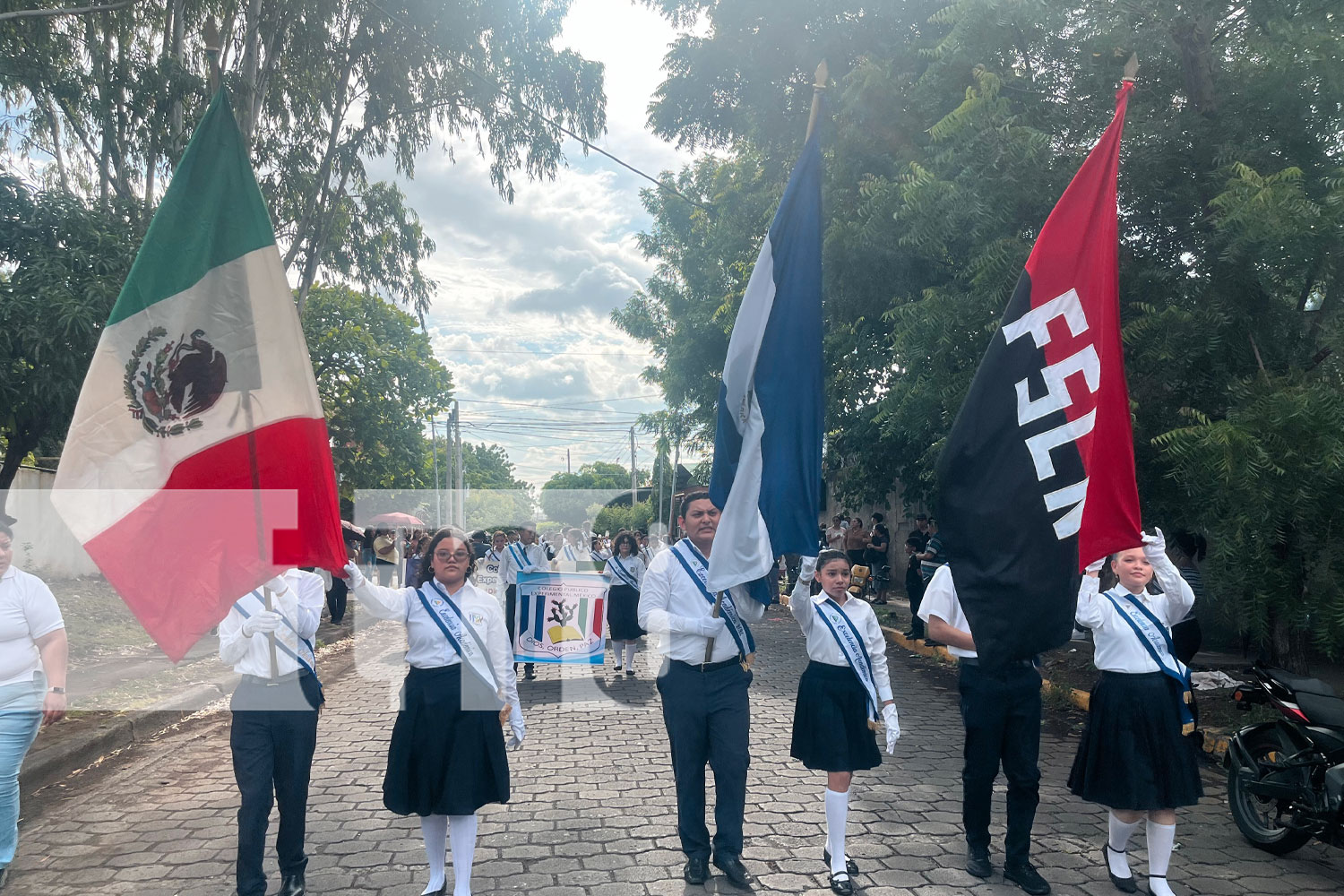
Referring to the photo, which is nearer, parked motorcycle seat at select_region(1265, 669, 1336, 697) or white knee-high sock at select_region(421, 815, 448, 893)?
white knee-high sock at select_region(421, 815, 448, 893)

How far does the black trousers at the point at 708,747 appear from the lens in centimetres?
476

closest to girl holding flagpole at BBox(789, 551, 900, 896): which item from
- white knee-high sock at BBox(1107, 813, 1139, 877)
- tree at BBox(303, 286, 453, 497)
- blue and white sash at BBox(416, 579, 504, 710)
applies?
white knee-high sock at BBox(1107, 813, 1139, 877)

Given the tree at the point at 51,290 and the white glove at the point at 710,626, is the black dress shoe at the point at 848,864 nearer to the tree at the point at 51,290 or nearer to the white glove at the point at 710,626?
the white glove at the point at 710,626

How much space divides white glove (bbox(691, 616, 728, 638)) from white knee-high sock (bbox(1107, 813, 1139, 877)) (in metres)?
2.15

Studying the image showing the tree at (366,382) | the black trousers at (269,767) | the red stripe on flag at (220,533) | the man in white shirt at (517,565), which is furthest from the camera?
the tree at (366,382)

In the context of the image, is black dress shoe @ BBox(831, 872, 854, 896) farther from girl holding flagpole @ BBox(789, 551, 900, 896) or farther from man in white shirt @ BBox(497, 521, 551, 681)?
man in white shirt @ BBox(497, 521, 551, 681)

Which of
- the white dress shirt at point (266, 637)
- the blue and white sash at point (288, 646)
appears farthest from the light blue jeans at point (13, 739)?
the blue and white sash at point (288, 646)

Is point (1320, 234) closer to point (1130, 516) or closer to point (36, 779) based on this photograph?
point (1130, 516)

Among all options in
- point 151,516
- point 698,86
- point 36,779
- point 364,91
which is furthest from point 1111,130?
point 364,91

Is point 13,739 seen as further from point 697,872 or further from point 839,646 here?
point 839,646

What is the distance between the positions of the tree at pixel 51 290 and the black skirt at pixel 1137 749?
1050cm

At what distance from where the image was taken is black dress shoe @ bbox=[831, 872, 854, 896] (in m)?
4.57

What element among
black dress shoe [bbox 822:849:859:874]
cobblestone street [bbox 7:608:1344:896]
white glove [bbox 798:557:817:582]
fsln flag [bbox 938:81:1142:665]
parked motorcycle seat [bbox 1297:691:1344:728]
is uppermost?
fsln flag [bbox 938:81:1142:665]

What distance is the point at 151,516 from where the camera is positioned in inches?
156
